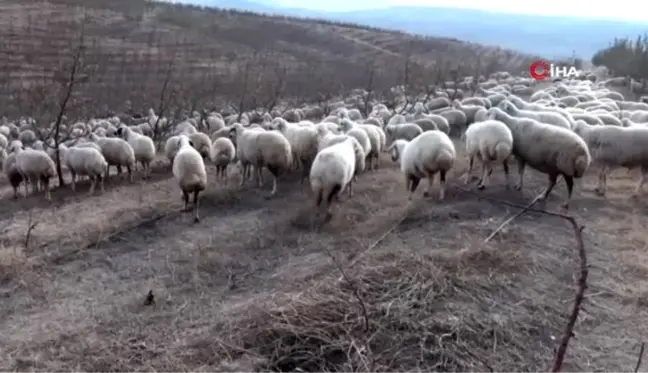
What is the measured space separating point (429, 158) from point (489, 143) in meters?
1.33

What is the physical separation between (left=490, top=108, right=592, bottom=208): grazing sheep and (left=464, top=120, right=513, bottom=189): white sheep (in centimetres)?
25

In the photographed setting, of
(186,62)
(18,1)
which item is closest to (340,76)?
(186,62)

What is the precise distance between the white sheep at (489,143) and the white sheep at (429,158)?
75 cm

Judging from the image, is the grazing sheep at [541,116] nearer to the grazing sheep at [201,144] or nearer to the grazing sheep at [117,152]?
the grazing sheep at [201,144]

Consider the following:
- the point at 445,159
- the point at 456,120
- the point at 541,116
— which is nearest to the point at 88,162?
the point at 445,159

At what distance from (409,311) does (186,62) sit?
48710 millimetres

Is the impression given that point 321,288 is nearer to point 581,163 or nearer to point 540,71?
point 581,163

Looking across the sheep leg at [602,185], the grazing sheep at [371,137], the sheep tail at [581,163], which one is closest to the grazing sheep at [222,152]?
the grazing sheep at [371,137]

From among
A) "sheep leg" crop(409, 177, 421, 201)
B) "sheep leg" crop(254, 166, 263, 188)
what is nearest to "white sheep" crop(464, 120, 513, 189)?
"sheep leg" crop(409, 177, 421, 201)

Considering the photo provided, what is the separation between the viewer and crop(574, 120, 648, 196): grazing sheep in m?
11.6

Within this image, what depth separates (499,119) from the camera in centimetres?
1266

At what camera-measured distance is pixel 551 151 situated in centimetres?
1080

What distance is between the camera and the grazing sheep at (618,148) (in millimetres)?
11594

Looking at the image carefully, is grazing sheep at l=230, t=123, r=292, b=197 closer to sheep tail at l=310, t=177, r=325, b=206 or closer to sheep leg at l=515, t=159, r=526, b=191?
sheep tail at l=310, t=177, r=325, b=206
